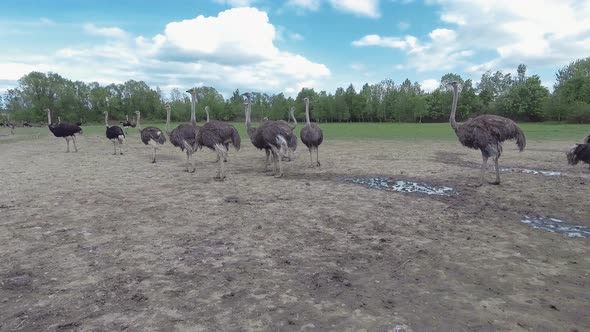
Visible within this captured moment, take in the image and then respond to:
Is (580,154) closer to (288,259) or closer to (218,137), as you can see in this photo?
(288,259)

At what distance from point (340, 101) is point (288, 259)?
86.1 m

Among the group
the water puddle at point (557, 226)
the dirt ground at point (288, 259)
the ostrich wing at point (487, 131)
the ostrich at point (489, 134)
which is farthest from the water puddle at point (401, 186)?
the water puddle at point (557, 226)

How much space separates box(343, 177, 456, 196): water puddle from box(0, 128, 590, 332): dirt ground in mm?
420

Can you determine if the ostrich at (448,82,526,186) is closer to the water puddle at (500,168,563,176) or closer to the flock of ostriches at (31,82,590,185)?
the flock of ostriches at (31,82,590,185)

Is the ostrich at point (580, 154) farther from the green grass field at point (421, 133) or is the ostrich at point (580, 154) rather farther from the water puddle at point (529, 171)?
the green grass field at point (421, 133)

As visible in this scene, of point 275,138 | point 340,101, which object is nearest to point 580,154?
point 275,138

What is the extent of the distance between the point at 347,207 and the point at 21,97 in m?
107

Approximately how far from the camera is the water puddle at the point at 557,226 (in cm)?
598

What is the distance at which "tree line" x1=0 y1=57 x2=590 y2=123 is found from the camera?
67.4 m

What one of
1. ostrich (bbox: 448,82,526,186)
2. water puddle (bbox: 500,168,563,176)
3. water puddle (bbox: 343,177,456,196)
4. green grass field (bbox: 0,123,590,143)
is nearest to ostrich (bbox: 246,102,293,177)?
water puddle (bbox: 343,177,456,196)

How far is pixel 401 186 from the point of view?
9.82 metres

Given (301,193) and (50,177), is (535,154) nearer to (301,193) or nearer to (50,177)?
(301,193)

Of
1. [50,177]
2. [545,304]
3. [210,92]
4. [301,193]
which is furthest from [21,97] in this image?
[545,304]

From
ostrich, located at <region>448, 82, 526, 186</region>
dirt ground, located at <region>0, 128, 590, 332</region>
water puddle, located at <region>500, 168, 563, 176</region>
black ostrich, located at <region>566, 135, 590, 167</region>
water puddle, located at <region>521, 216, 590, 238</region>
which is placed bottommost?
dirt ground, located at <region>0, 128, 590, 332</region>
